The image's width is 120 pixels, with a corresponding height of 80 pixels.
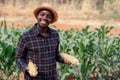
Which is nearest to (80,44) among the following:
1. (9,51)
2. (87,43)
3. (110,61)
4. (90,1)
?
(87,43)

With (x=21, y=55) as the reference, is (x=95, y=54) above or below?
below

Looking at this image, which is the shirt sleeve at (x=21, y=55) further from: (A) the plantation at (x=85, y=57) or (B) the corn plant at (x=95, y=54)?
(B) the corn plant at (x=95, y=54)

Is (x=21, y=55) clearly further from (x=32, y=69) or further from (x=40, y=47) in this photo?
(x=32, y=69)

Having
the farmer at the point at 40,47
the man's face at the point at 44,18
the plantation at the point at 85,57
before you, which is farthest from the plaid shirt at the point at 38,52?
the plantation at the point at 85,57

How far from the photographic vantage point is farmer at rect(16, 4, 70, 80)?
3336 mm

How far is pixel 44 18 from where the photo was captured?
3285mm

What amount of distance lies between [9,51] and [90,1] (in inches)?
746

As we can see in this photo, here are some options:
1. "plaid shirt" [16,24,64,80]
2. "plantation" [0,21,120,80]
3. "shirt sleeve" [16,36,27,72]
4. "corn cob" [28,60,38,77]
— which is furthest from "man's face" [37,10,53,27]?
"plantation" [0,21,120,80]

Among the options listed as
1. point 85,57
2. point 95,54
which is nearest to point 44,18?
point 85,57

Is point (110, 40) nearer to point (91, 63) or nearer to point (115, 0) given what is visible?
point (91, 63)

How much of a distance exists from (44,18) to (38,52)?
32 cm

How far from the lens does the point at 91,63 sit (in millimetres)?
5891

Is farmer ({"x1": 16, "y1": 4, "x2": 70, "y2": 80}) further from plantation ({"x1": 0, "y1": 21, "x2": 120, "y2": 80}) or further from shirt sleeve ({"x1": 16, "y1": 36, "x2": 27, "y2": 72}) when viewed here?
plantation ({"x1": 0, "y1": 21, "x2": 120, "y2": 80})

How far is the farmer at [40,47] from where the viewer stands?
3336 millimetres
